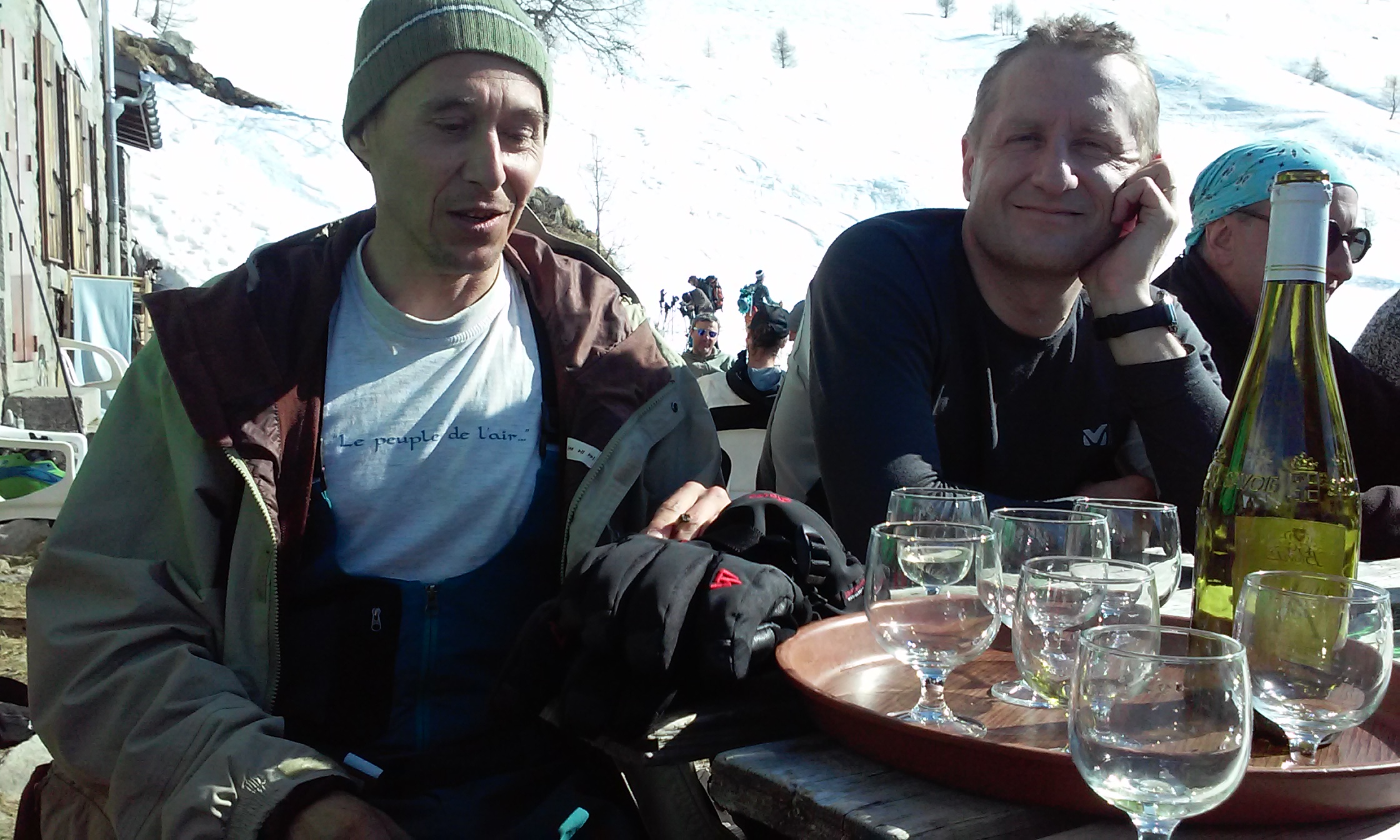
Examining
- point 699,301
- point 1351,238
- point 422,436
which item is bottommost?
point 422,436

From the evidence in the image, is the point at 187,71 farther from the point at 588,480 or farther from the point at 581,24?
the point at 588,480

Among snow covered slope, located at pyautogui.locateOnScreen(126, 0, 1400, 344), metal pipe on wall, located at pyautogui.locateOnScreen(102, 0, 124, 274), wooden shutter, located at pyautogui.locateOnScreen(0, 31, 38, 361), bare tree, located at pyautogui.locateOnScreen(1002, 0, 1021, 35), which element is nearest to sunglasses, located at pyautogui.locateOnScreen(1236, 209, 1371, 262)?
wooden shutter, located at pyautogui.locateOnScreen(0, 31, 38, 361)

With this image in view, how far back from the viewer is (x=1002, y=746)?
103cm

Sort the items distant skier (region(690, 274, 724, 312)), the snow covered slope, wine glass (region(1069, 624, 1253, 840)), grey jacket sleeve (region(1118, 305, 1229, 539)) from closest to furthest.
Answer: wine glass (region(1069, 624, 1253, 840))
grey jacket sleeve (region(1118, 305, 1229, 539))
distant skier (region(690, 274, 724, 312))
the snow covered slope

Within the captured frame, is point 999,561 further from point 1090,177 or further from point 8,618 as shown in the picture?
point 8,618

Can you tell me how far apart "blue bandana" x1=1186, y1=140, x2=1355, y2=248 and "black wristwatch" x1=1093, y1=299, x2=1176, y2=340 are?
1.16 metres

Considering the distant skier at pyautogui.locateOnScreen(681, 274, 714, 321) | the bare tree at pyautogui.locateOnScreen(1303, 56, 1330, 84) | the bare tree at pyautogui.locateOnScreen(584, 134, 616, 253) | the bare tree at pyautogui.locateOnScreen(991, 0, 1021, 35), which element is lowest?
the distant skier at pyautogui.locateOnScreen(681, 274, 714, 321)

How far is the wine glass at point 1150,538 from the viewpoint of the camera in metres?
1.52

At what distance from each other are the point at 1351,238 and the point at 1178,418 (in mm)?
1647

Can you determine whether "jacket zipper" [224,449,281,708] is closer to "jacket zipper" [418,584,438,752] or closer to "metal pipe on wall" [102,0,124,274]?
"jacket zipper" [418,584,438,752]

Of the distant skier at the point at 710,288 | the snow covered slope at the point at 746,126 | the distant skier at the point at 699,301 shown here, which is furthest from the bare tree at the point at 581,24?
the distant skier at the point at 699,301

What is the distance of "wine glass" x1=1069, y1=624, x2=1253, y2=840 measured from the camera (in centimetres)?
86

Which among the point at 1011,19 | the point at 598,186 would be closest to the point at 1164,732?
the point at 598,186

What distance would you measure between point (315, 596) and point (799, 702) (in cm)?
100
